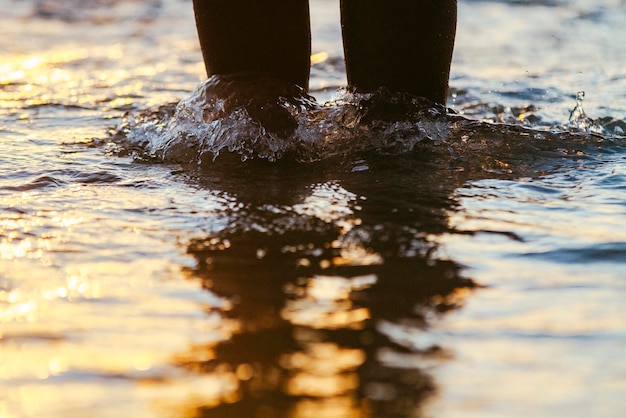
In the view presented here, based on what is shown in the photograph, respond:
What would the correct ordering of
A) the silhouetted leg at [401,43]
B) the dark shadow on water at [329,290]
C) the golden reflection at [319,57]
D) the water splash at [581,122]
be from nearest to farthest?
the dark shadow on water at [329,290]
the silhouetted leg at [401,43]
the water splash at [581,122]
the golden reflection at [319,57]

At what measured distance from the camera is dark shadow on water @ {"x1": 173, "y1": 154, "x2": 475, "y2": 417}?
1.03 metres

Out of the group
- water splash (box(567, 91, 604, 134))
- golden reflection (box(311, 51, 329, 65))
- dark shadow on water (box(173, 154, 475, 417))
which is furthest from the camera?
golden reflection (box(311, 51, 329, 65))

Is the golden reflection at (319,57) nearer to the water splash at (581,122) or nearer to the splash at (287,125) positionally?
the water splash at (581,122)

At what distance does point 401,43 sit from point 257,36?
390 mm

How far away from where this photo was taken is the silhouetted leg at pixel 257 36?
2.25 meters

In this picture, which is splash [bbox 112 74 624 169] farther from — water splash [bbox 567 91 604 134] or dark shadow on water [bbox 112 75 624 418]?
water splash [bbox 567 91 604 134]

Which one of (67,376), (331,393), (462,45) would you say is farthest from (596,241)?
(462,45)

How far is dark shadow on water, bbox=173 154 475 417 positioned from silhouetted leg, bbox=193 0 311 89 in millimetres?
445

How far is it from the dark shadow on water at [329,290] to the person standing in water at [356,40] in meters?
0.37

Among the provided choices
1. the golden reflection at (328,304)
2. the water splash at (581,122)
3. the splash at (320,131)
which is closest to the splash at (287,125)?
the splash at (320,131)

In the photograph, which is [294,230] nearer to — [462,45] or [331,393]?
[331,393]

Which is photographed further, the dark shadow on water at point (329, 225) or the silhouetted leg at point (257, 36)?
the silhouetted leg at point (257, 36)

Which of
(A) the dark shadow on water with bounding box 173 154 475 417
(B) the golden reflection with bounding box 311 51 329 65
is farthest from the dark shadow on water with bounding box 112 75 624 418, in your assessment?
(B) the golden reflection with bounding box 311 51 329 65

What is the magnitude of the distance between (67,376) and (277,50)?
55.7 inches
